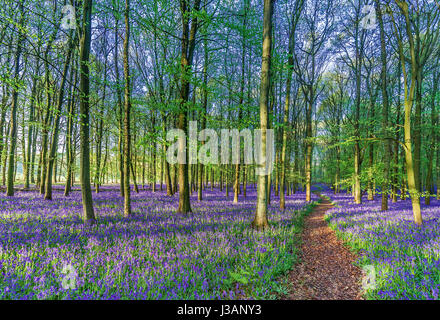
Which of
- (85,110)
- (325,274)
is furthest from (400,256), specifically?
(85,110)

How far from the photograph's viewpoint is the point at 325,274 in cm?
439

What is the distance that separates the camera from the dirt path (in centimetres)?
353

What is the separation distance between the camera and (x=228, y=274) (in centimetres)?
361

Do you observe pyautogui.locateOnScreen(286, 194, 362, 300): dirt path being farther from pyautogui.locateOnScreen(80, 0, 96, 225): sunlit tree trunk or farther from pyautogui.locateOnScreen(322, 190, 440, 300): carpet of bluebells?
pyautogui.locateOnScreen(80, 0, 96, 225): sunlit tree trunk

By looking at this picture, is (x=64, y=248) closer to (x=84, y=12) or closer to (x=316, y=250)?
(x=316, y=250)

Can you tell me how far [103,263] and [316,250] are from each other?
5998 mm

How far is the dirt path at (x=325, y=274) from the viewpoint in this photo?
11.6ft
